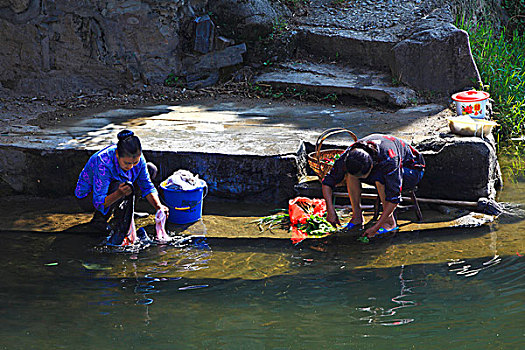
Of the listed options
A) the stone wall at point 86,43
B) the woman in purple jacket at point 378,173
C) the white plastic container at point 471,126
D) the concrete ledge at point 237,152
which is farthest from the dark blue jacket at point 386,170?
the stone wall at point 86,43

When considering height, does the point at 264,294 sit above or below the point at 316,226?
below

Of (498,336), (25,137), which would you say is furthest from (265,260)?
(25,137)

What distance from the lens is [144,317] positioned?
381 cm

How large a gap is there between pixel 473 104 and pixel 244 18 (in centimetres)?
382

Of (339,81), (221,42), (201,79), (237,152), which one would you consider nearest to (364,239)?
(237,152)

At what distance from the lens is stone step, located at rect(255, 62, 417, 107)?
25.0 ft

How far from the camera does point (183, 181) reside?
531 centimetres

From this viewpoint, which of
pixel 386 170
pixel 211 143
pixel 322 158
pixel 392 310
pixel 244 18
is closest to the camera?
pixel 392 310

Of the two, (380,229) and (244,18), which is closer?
(380,229)

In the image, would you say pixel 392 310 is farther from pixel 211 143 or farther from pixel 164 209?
pixel 211 143

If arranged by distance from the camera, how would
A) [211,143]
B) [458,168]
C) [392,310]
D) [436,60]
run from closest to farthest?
[392,310]
[458,168]
[211,143]
[436,60]

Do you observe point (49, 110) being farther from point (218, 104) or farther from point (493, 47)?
point (493, 47)

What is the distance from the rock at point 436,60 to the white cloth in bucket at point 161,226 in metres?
4.20

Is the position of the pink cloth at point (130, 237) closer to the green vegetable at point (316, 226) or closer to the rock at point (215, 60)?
the green vegetable at point (316, 226)
